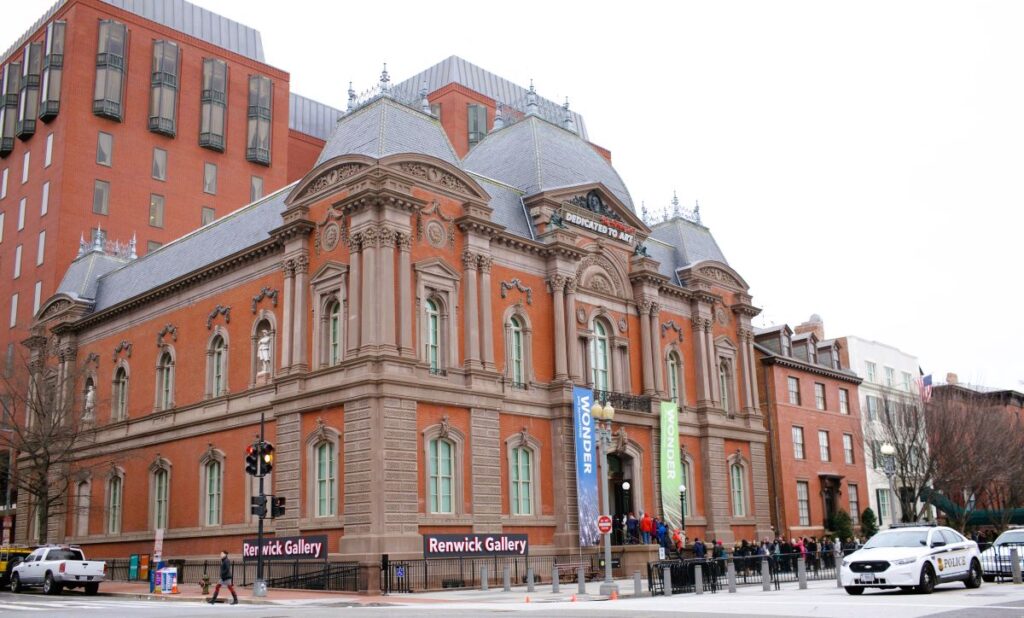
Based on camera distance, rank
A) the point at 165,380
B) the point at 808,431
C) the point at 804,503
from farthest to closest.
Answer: the point at 808,431
the point at 804,503
the point at 165,380

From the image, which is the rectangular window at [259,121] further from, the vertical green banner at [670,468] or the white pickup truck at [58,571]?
the white pickup truck at [58,571]

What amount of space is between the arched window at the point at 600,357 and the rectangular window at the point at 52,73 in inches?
1612

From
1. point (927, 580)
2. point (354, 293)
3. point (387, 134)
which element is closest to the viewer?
point (927, 580)

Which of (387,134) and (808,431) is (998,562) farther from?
(808,431)

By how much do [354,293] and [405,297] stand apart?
1.86m

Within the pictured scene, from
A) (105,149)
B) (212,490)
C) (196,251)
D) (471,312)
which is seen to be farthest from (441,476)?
(105,149)

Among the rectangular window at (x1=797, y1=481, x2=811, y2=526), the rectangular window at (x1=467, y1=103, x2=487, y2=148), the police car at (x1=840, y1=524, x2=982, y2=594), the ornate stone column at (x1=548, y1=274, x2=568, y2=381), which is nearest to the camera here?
the police car at (x1=840, y1=524, x2=982, y2=594)

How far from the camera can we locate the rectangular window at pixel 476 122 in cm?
7319

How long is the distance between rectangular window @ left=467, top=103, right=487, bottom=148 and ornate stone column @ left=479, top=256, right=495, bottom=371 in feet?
119

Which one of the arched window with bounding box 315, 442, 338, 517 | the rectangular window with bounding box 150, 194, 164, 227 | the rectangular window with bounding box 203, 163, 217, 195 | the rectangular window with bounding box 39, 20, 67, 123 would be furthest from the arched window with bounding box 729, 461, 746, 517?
the rectangular window with bounding box 39, 20, 67, 123

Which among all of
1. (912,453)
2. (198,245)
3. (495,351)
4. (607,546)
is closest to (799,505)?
(912,453)

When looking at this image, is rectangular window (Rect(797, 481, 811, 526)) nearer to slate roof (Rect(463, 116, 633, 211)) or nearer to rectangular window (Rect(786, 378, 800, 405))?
rectangular window (Rect(786, 378, 800, 405))

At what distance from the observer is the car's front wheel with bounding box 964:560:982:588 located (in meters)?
23.6

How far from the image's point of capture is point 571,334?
4153cm
